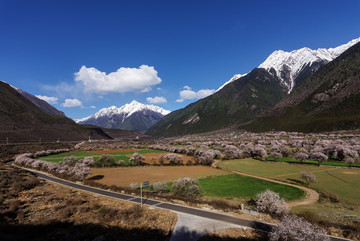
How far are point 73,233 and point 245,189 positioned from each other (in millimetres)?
30420

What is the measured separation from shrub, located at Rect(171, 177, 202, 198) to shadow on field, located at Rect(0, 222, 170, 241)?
14467mm

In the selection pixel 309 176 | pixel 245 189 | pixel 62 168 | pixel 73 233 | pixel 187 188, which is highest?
pixel 62 168

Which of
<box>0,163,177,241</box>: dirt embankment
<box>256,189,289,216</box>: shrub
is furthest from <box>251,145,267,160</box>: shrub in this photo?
<box>0,163,177,241</box>: dirt embankment

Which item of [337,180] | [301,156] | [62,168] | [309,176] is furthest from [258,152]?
[62,168]

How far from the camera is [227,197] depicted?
31.1 m

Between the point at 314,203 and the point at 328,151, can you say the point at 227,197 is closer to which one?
the point at 314,203

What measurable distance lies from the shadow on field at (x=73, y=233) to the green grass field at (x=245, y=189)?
18513mm

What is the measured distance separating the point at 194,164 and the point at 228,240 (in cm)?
5383

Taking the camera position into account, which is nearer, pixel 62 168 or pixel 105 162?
pixel 62 168

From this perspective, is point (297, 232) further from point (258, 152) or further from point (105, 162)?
point (258, 152)

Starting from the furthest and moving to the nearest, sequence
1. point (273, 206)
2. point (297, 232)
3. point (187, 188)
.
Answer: point (187, 188) → point (273, 206) → point (297, 232)

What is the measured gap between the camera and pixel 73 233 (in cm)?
1700

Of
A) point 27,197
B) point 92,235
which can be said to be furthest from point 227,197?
point 27,197

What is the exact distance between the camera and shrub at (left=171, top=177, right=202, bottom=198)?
3112 cm
